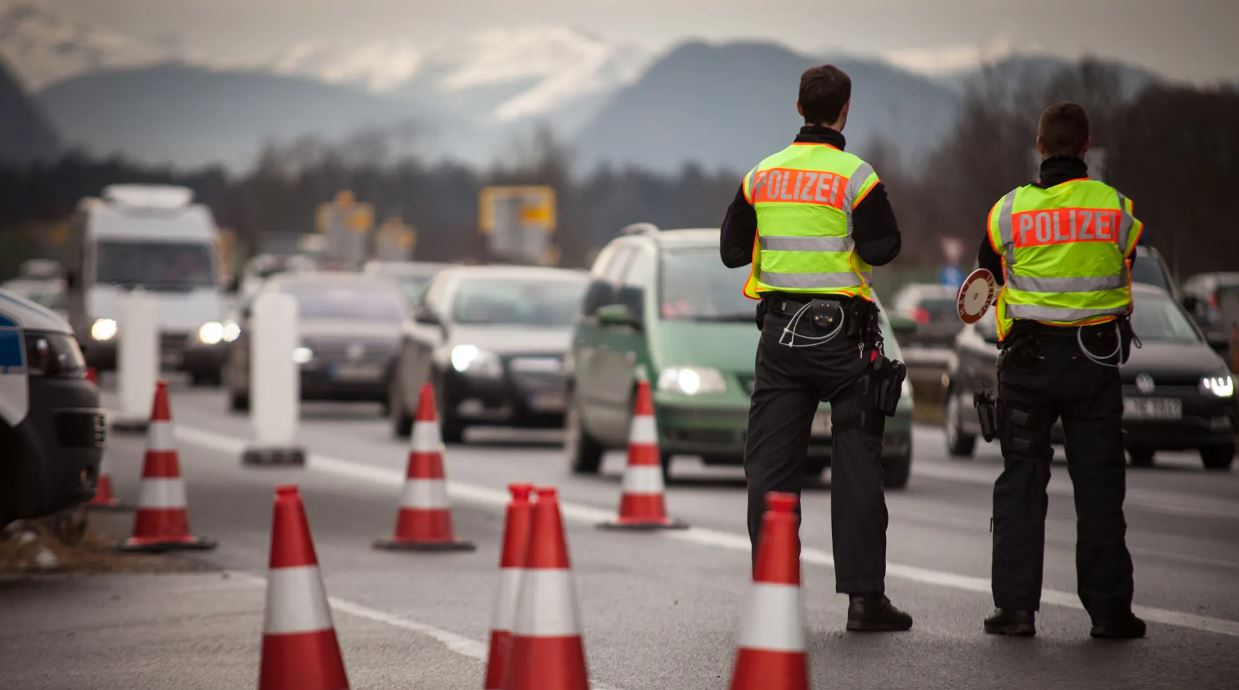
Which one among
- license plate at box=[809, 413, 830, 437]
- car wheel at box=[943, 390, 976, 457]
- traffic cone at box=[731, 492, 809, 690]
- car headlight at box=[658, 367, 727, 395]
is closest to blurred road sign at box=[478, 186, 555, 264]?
car wheel at box=[943, 390, 976, 457]

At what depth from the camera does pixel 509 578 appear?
6066 mm

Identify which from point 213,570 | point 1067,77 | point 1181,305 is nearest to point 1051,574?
point 213,570

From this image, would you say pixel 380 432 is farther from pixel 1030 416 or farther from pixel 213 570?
pixel 1030 416

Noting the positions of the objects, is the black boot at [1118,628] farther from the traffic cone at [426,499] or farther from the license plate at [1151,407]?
the license plate at [1151,407]

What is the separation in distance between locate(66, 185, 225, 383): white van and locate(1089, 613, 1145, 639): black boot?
2475cm

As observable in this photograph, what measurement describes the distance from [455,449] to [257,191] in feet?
452

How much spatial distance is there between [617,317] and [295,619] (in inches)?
381


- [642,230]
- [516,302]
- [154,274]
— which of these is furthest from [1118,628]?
[154,274]

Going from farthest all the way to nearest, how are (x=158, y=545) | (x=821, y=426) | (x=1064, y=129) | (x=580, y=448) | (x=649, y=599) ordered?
(x=580, y=448), (x=821, y=426), (x=158, y=545), (x=649, y=599), (x=1064, y=129)

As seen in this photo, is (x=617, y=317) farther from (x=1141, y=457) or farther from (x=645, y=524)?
(x=1141, y=457)

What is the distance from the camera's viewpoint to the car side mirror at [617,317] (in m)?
15.5

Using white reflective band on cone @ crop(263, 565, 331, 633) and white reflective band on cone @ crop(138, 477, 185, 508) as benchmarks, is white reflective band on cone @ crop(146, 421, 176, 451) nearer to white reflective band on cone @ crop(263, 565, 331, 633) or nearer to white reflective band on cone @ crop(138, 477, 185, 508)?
white reflective band on cone @ crop(138, 477, 185, 508)

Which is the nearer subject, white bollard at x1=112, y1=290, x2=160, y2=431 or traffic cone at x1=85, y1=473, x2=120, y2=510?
traffic cone at x1=85, y1=473, x2=120, y2=510

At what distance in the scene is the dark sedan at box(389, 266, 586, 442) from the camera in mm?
19922
